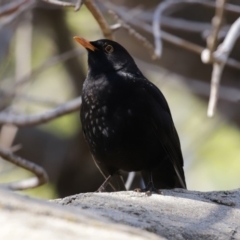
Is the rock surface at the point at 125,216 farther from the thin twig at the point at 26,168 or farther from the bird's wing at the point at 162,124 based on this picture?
the thin twig at the point at 26,168

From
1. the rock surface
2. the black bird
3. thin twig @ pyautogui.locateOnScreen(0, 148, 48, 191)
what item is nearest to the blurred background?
thin twig @ pyautogui.locateOnScreen(0, 148, 48, 191)

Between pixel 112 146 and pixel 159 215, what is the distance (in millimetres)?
1352

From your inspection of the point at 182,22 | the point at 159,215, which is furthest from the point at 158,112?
the point at 182,22

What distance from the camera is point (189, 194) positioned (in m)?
4.13

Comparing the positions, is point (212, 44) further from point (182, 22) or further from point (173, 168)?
point (182, 22)

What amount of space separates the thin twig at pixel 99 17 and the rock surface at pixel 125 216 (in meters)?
1.42

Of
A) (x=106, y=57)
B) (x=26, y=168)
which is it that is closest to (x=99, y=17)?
(x=106, y=57)

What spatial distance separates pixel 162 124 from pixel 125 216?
177 cm

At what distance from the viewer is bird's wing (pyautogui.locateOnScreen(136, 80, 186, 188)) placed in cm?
486

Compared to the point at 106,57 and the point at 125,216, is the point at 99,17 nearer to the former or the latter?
the point at 106,57

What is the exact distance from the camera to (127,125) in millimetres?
4691

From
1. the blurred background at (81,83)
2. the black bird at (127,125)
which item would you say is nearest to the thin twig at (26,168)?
the black bird at (127,125)

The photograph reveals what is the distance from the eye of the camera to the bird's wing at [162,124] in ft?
15.9

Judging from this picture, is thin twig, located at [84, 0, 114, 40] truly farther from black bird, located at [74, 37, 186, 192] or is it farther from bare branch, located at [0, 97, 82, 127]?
bare branch, located at [0, 97, 82, 127]
